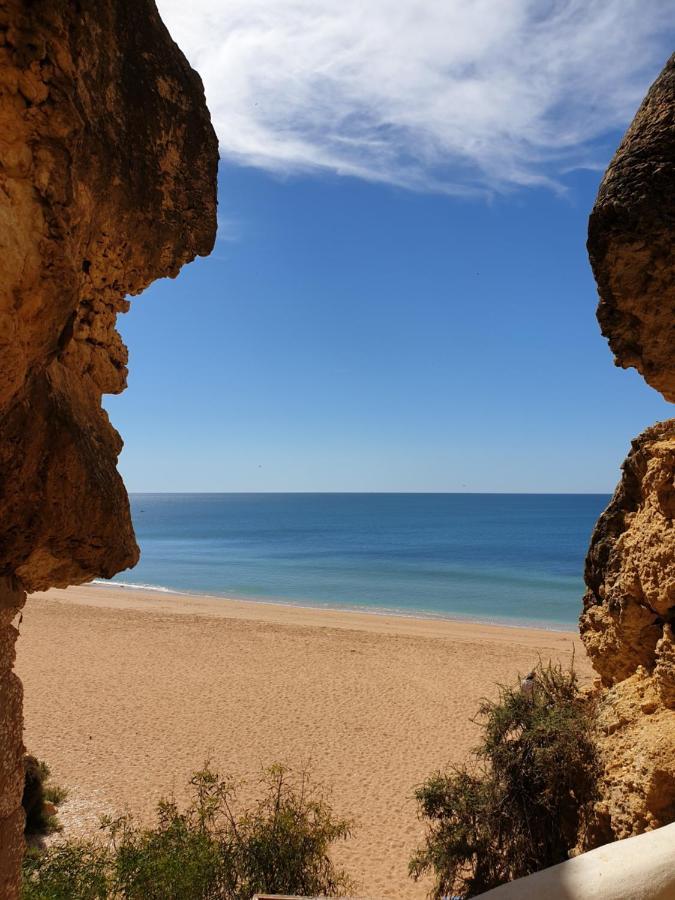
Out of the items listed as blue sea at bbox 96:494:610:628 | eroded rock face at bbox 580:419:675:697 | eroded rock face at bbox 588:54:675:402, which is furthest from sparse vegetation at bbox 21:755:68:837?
blue sea at bbox 96:494:610:628

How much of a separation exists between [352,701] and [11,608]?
46.4 feet

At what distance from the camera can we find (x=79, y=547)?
15.4 ft

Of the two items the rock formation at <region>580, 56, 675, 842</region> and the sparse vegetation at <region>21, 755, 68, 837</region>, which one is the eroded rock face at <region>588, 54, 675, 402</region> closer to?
the rock formation at <region>580, 56, 675, 842</region>

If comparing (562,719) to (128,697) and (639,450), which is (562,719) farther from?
(128,697)

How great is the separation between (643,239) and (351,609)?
3562cm

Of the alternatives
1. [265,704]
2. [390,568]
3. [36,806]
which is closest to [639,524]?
[36,806]

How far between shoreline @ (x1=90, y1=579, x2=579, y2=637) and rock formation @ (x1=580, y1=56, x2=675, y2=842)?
2555 cm

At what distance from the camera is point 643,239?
4.59 metres

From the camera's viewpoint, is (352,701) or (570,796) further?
(352,701)

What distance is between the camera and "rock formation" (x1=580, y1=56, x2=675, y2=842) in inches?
180

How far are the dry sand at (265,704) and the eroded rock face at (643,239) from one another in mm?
7981

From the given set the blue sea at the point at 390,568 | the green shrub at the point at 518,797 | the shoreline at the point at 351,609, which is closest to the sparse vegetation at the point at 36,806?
the green shrub at the point at 518,797

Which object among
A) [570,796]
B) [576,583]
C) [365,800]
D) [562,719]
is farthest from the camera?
[576,583]

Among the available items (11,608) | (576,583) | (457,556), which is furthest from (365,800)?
(457,556)
